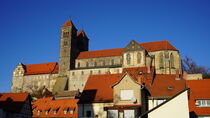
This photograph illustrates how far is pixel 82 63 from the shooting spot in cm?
10950

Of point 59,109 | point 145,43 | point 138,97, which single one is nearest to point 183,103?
point 138,97

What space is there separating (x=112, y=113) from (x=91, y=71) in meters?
69.3

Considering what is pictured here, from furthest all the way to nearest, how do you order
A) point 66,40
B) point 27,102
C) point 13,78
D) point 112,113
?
point 13,78 → point 66,40 → point 27,102 → point 112,113

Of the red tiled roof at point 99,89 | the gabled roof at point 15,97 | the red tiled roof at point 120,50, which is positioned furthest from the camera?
the red tiled roof at point 120,50

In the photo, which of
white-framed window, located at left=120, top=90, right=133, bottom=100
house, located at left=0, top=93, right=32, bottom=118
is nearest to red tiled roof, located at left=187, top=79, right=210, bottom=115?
white-framed window, located at left=120, top=90, right=133, bottom=100

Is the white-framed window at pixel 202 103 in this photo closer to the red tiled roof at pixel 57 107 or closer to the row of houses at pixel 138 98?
the row of houses at pixel 138 98

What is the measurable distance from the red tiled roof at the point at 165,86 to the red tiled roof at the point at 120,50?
178 feet

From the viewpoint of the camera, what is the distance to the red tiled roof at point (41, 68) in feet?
390

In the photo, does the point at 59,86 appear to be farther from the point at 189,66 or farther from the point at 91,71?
the point at 189,66

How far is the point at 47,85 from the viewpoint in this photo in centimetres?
11500

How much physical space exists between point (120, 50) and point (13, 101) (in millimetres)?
60913

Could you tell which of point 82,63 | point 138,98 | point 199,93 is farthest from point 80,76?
point 199,93

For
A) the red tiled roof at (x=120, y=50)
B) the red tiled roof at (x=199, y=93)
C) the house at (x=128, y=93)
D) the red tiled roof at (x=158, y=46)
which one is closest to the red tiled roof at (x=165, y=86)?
the house at (x=128, y=93)

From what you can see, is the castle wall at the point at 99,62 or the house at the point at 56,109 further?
the castle wall at the point at 99,62
